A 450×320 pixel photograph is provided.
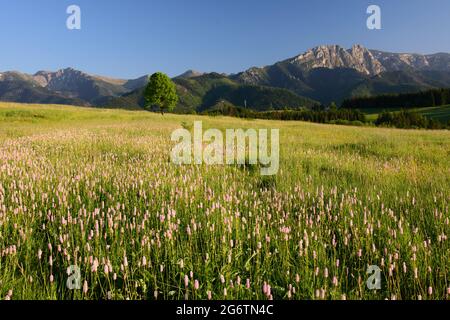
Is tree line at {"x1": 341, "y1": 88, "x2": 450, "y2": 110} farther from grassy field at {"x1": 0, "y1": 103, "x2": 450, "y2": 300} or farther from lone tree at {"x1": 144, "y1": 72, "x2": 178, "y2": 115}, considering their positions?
grassy field at {"x1": 0, "y1": 103, "x2": 450, "y2": 300}

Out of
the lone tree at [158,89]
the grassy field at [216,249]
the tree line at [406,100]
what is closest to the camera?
the grassy field at [216,249]

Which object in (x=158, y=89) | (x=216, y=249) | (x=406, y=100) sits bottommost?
(x=216, y=249)

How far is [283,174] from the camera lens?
8.16 meters

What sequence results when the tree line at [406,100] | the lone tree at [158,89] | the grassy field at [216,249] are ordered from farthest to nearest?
the tree line at [406,100], the lone tree at [158,89], the grassy field at [216,249]

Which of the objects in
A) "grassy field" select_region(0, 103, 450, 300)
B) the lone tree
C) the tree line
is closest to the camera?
"grassy field" select_region(0, 103, 450, 300)

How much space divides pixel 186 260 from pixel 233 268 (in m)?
0.55

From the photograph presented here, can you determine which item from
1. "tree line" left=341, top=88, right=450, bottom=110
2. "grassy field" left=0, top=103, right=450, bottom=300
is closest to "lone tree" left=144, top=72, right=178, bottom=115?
"grassy field" left=0, top=103, right=450, bottom=300

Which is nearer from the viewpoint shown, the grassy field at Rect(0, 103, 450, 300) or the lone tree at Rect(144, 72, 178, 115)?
the grassy field at Rect(0, 103, 450, 300)

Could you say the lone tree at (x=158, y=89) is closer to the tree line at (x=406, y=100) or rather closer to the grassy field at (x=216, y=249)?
the grassy field at (x=216, y=249)

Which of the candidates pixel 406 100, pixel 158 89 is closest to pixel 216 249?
pixel 158 89

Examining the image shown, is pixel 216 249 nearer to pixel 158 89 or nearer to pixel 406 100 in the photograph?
pixel 158 89

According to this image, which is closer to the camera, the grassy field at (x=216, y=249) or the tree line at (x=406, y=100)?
the grassy field at (x=216, y=249)

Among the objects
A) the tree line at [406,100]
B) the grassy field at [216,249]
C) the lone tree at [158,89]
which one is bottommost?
the grassy field at [216,249]

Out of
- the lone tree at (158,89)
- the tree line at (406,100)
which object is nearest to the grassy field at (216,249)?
→ the lone tree at (158,89)
